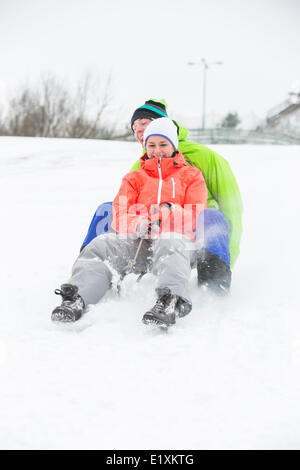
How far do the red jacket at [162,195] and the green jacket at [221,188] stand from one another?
20 centimetres

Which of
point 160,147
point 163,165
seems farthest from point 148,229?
point 160,147

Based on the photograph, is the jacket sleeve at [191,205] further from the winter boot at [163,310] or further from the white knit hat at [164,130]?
the winter boot at [163,310]

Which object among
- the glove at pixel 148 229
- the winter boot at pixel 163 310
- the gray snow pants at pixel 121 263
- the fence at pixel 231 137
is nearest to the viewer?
the winter boot at pixel 163 310

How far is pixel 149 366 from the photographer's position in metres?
1.49

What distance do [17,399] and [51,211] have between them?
352 centimetres

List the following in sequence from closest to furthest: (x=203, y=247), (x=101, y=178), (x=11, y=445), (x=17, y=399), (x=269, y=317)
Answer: (x=11, y=445)
(x=17, y=399)
(x=269, y=317)
(x=203, y=247)
(x=101, y=178)

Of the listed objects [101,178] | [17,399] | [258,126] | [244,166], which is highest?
[258,126]

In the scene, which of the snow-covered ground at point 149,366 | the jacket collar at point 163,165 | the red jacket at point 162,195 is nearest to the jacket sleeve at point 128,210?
the red jacket at point 162,195

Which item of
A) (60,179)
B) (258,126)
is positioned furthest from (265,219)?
(258,126)

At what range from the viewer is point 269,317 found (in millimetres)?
1917

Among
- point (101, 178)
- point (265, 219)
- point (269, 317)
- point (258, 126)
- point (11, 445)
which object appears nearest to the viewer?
point (11, 445)

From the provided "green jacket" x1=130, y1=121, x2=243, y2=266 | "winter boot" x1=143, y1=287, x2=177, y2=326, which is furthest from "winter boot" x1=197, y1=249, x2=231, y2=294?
"winter boot" x1=143, y1=287, x2=177, y2=326

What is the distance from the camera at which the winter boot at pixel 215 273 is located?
7.18 feet

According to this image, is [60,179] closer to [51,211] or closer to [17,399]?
[51,211]
